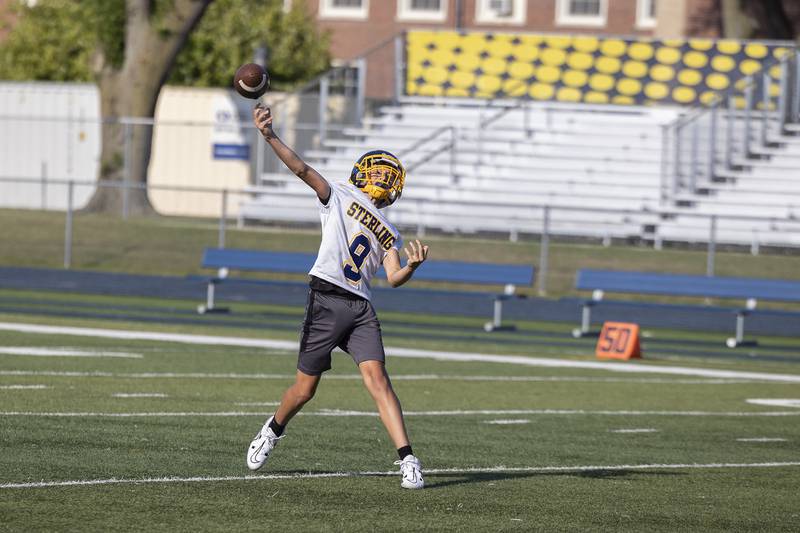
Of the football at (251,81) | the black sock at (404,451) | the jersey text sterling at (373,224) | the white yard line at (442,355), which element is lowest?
the white yard line at (442,355)

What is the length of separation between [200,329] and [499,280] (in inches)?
191

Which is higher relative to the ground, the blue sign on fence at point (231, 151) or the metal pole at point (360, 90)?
the metal pole at point (360, 90)

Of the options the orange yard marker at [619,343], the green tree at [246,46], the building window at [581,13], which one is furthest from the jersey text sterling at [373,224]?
the building window at [581,13]

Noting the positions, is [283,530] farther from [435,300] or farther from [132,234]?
[132,234]

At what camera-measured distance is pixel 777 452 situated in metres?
11.2

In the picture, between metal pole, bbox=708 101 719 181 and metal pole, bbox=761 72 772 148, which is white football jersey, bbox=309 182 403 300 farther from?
metal pole, bbox=761 72 772 148

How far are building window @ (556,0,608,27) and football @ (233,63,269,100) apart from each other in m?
42.4

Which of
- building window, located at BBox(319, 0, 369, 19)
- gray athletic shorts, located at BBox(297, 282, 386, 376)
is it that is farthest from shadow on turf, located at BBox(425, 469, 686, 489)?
building window, located at BBox(319, 0, 369, 19)

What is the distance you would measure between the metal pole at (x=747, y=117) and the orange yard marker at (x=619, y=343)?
1344 cm

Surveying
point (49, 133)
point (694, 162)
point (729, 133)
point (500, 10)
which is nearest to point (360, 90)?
point (694, 162)

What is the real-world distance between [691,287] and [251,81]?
1473 cm

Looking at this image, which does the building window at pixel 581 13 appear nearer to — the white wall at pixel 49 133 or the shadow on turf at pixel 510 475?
the white wall at pixel 49 133

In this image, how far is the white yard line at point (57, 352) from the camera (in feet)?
51.1

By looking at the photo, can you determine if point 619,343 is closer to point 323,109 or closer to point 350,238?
point 350,238
